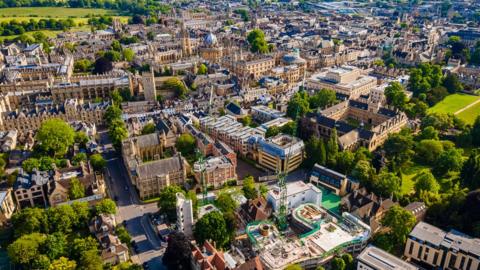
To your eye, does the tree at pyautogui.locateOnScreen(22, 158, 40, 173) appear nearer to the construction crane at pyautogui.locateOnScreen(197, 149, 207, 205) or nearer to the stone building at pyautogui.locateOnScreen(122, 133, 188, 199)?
the stone building at pyautogui.locateOnScreen(122, 133, 188, 199)

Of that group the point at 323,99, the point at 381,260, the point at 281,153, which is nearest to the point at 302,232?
the point at 381,260

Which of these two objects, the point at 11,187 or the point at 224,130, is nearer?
the point at 11,187

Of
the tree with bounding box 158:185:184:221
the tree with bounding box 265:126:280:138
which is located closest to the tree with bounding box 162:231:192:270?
the tree with bounding box 158:185:184:221

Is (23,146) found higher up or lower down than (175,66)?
lower down

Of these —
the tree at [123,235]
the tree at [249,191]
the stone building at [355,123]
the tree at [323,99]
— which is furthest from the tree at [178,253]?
the tree at [323,99]

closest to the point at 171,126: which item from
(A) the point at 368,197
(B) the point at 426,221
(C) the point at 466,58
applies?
(A) the point at 368,197

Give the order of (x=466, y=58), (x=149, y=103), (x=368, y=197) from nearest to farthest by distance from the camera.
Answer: (x=368, y=197)
(x=149, y=103)
(x=466, y=58)

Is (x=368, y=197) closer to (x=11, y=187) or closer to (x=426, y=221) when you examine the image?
(x=426, y=221)
